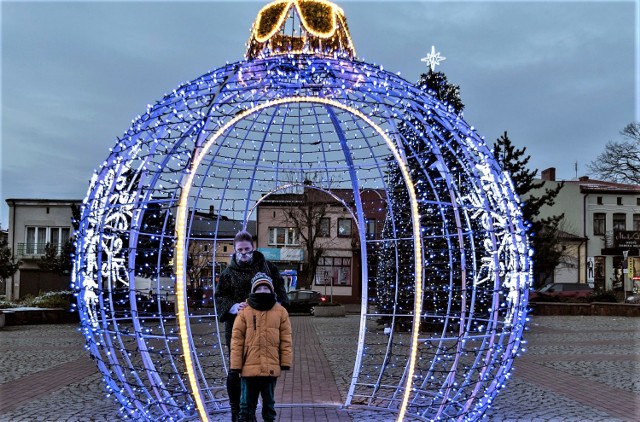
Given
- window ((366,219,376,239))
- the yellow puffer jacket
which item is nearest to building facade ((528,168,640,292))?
window ((366,219,376,239))

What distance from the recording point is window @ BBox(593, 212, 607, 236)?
39547 millimetres

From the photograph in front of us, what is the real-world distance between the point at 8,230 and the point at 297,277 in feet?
53.3

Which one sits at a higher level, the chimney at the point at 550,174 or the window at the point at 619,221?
the chimney at the point at 550,174

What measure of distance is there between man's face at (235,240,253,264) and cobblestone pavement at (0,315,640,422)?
1690 millimetres

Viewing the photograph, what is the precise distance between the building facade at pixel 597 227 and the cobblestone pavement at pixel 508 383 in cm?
2529

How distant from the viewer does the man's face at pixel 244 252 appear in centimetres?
Result: 528

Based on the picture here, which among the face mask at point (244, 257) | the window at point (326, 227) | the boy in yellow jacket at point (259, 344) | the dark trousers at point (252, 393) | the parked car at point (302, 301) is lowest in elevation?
the parked car at point (302, 301)

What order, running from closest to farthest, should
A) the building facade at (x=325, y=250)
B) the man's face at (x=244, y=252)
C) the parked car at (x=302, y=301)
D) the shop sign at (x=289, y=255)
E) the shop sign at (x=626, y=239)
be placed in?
1. the man's face at (x=244, y=252)
2. the parked car at (x=302, y=301)
3. the shop sign at (x=626, y=239)
4. the building facade at (x=325, y=250)
5. the shop sign at (x=289, y=255)

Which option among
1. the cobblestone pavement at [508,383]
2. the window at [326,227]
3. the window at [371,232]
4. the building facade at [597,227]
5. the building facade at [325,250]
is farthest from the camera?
the building facade at [597,227]

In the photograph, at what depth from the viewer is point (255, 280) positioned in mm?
4828

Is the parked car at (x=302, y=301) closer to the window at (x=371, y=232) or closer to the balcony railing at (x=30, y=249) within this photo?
the window at (x=371, y=232)

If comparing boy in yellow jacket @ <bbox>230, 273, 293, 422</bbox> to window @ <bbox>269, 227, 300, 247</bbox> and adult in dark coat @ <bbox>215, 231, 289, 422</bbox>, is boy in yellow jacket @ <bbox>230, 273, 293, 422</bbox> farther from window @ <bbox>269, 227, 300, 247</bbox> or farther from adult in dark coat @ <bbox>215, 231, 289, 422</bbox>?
window @ <bbox>269, 227, 300, 247</bbox>

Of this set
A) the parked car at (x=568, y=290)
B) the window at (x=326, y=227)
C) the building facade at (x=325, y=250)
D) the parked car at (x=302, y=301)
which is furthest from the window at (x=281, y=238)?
the parked car at (x=568, y=290)

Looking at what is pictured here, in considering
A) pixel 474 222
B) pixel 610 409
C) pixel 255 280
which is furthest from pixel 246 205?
pixel 474 222
